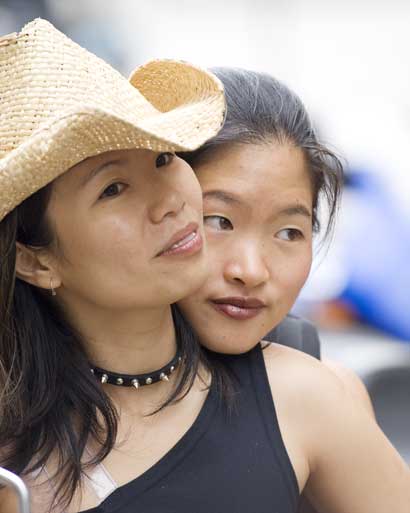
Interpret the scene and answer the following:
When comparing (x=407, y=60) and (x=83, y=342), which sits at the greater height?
(x=83, y=342)

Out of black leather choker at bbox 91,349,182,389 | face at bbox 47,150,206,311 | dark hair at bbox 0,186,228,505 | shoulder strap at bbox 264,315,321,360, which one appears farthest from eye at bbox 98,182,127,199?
shoulder strap at bbox 264,315,321,360

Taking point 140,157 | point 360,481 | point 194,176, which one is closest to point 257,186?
point 194,176

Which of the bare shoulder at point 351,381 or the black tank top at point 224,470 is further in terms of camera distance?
the bare shoulder at point 351,381

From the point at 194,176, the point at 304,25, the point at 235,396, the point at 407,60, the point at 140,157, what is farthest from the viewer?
the point at 304,25

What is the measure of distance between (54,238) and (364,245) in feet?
11.7

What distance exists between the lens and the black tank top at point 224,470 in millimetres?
2006

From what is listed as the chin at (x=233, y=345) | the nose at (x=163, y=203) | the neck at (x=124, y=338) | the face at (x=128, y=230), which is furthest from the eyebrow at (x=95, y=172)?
the chin at (x=233, y=345)

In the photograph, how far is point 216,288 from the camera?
221 cm

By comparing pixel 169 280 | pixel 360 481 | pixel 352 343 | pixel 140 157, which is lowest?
pixel 352 343

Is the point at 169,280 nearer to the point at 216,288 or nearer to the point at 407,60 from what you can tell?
the point at 216,288

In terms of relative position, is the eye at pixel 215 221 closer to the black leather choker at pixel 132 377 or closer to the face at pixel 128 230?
the face at pixel 128 230

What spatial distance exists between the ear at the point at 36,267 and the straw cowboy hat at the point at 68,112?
127mm

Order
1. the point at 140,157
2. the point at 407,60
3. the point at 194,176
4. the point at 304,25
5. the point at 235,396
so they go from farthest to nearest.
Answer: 1. the point at 304,25
2. the point at 407,60
3. the point at 235,396
4. the point at 194,176
5. the point at 140,157

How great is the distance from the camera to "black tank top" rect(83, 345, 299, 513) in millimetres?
2006
